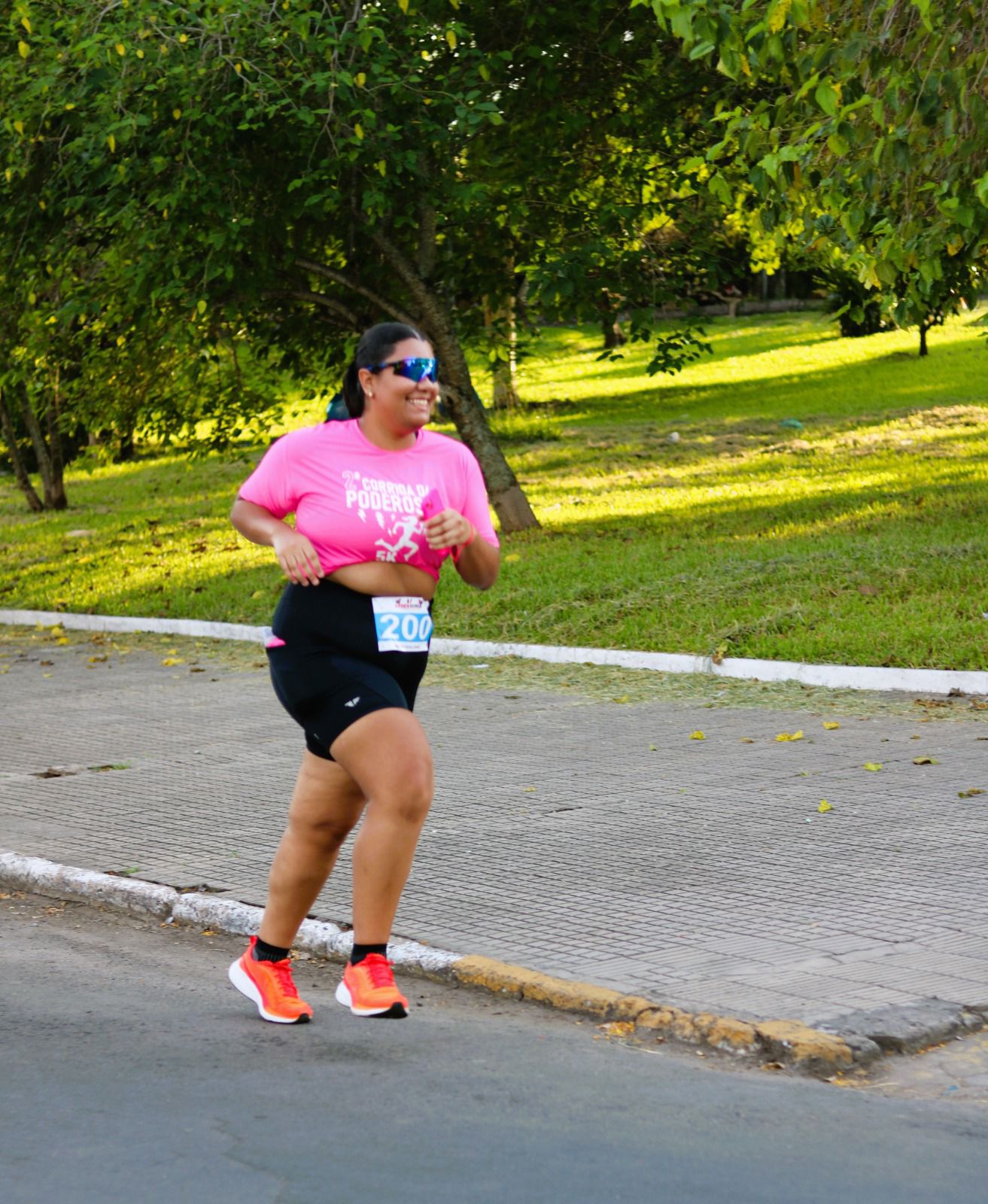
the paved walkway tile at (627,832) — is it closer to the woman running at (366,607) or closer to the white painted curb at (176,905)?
the white painted curb at (176,905)

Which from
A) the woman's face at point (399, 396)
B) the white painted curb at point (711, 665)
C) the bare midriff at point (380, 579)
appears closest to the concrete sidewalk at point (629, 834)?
the white painted curb at point (711, 665)

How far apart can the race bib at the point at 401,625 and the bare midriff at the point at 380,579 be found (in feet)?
0.08

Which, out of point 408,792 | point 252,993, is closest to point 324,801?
point 408,792

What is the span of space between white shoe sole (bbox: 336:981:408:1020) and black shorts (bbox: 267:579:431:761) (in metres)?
0.69

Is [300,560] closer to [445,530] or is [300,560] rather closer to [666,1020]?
[445,530]

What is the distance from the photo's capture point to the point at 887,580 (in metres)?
12.9

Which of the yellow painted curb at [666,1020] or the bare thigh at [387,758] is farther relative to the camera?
the bare thigh at [387,758]

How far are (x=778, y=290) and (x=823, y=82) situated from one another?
4600cm

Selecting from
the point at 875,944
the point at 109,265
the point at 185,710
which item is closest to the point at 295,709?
the point at 875,944

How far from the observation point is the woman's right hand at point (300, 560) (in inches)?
181

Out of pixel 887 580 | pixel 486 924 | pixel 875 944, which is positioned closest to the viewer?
pixel 875 944

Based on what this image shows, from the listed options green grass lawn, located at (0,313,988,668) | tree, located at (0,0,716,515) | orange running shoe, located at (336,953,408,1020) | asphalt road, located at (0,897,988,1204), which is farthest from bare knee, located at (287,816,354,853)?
tree, located at (0,0,716,515)

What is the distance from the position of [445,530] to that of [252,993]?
1.48 m

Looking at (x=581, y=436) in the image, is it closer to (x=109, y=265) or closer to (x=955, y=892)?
(x=109, y=265)
